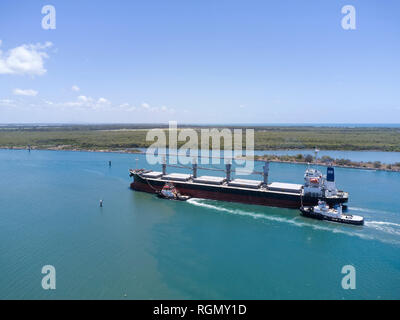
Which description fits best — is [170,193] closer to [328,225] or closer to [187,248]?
[187,248]

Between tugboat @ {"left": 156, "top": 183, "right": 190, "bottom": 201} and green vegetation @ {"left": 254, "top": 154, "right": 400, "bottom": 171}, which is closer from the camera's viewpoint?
tugboat @ {"left": 156, "top": 183, "right": 190, "bottom": 201}

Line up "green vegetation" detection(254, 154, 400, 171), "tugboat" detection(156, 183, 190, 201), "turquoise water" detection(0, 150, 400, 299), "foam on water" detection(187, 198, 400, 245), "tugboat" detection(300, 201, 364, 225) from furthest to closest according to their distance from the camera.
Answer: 1. "green vegetation" detection(254, 154, 400, 171)
2. "tugboat" detection(156, 183, 190, 201)
3. "tugboat" detection(300, 201, 364, 225)
4. "foam on water" detection(187, 198, 400, 245)
5. "turquoise water" detection(0, 150, 400, 299)

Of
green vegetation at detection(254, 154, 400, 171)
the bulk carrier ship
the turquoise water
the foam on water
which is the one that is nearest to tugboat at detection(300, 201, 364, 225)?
the foam on water

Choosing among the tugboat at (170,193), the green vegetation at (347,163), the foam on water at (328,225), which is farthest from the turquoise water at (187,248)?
the green vegetation at (347,163)

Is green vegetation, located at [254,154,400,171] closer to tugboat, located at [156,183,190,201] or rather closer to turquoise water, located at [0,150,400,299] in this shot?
turquoise water, located at [0,150,400,299]

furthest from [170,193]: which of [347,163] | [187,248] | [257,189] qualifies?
[347,163]
